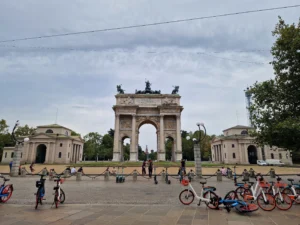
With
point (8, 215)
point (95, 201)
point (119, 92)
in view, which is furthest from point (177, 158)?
point (8, 215)

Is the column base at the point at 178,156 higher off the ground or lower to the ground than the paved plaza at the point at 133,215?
higher

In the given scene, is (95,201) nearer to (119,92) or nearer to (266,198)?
(266,198)

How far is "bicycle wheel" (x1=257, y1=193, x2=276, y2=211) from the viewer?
7191 mm

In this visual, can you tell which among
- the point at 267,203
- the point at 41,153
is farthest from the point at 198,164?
the point at 41,153

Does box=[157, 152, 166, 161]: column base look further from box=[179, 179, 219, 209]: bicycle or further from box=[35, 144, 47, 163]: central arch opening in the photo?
box=[179, 179, 219, 209]: bicycle

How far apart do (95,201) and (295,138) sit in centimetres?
1436

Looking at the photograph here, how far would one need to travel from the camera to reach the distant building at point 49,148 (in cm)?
5359

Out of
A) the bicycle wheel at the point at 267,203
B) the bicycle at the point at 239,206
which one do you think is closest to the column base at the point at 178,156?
the bicycle wheel at the point at 267,203

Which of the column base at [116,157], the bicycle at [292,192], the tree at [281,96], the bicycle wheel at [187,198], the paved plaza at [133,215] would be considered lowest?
the paved plaza at [133,215]

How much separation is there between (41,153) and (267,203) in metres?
63.4

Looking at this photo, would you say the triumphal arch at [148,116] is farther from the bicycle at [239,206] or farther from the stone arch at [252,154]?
the bicycle at [239,206]

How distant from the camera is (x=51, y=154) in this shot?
176 feet

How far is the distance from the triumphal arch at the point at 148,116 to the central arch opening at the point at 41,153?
25627mm

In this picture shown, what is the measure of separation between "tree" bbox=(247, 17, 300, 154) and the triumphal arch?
32.6 meters
